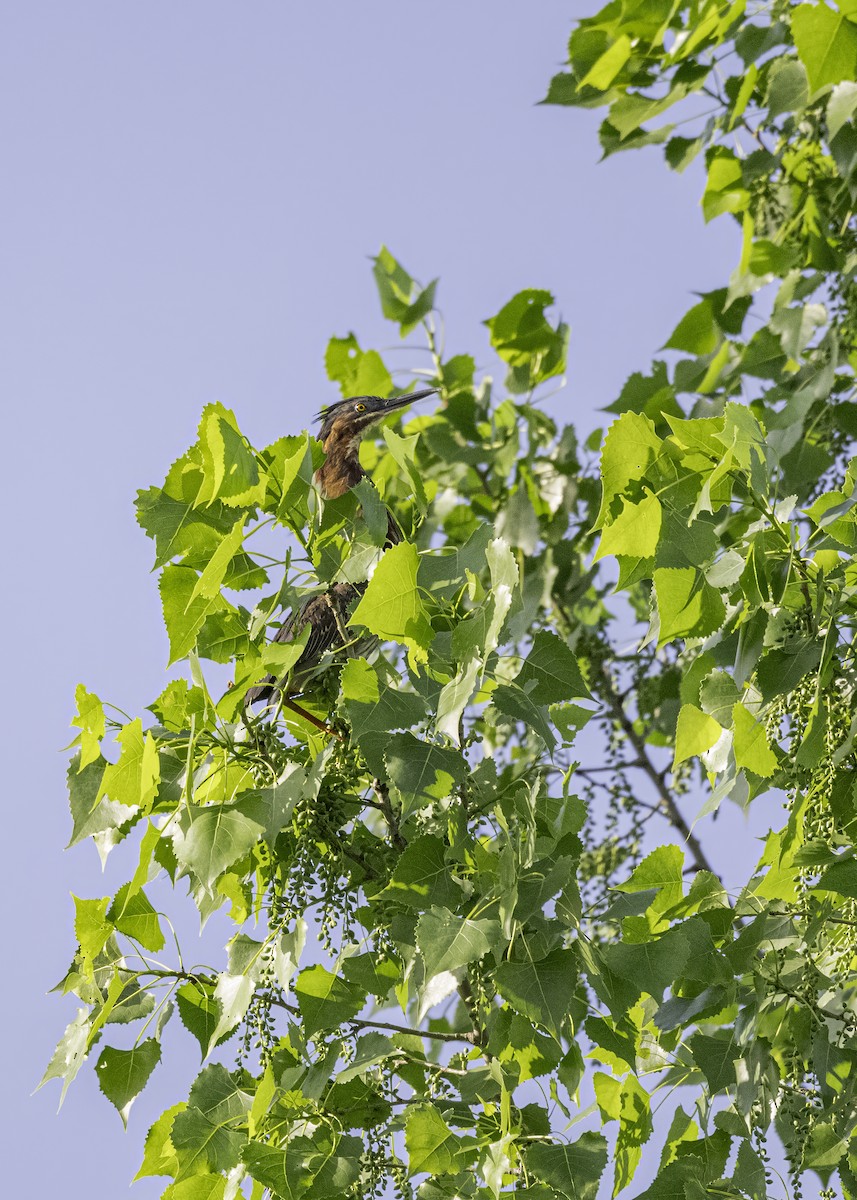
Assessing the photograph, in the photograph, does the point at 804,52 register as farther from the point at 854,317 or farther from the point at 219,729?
the point at 219,729

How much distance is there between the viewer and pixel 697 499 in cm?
219

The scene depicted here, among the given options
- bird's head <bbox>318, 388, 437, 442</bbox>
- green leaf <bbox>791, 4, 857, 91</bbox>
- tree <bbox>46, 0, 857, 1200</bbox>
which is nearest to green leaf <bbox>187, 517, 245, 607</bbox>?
tree <bbox>46, 0, 857, 1200</bbox>

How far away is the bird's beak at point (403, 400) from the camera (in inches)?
194

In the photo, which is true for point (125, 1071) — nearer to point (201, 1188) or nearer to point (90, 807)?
point (201, 1188)

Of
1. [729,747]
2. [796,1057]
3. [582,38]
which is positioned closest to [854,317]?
[582,38]

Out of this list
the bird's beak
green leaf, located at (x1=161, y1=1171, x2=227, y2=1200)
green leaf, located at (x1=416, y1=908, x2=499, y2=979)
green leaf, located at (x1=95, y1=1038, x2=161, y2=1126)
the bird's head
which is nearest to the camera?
green leaf, located at (x1=416, y1=908, x2=499, y2=979)

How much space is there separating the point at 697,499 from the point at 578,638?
271 centimetres

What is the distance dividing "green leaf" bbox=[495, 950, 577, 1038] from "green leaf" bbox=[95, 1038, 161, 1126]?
780mm

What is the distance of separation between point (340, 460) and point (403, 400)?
48 cm

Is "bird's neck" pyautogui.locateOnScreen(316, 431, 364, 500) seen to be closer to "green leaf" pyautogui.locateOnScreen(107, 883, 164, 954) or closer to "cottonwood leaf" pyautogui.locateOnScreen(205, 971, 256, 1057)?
"green leaf" pyautogui.locateOnScreen(107, 883, 164, 954)

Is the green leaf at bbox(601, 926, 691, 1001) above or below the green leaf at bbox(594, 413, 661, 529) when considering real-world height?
below

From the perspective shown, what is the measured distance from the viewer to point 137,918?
240 cm

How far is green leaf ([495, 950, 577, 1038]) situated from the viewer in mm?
2029

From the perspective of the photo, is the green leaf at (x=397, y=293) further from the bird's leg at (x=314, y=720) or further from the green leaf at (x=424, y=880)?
the green leaf at (x=424, y=880)
